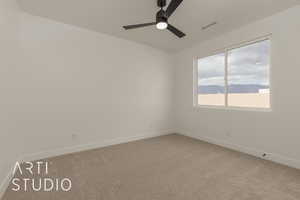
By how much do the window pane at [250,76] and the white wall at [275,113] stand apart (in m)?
0.20

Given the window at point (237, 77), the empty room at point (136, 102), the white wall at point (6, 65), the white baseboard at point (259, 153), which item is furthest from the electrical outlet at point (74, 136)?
the window at point (237, 77)

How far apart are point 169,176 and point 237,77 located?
265 cm

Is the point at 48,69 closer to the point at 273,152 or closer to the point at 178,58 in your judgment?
the point at 178,58

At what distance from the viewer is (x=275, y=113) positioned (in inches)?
96.6

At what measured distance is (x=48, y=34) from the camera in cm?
261

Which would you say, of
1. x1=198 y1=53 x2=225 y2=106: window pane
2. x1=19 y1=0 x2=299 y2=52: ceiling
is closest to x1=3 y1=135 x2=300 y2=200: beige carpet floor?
x1=198 y1=53 x2=225 y2=106: window pane

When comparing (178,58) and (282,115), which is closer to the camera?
(282,115)

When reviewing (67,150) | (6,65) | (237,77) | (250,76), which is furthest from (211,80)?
(6,65)

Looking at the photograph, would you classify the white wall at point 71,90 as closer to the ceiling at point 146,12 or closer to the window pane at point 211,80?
the ceiling at point 146,12

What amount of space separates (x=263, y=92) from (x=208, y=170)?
6.33 feet

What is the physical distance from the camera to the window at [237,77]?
9.01ft

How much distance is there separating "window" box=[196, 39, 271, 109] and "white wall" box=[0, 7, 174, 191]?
1.51 metres

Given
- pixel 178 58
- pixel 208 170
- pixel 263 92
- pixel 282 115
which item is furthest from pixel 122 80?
pixel 282 115

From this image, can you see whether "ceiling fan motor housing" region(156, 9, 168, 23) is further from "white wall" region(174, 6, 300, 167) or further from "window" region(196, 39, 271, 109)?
"window" region(196, 39, 271, 109)
